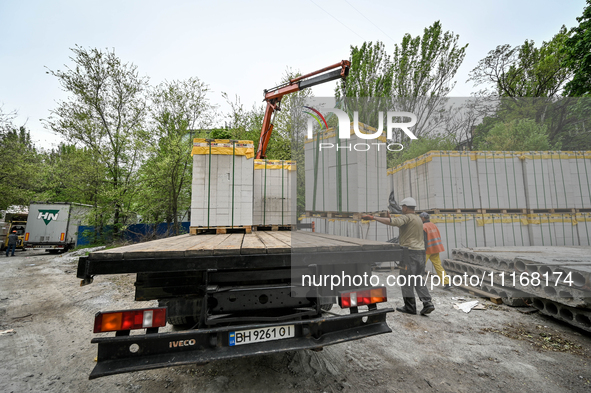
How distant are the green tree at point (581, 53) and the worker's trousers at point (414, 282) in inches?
541

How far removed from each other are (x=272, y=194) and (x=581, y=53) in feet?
52.3

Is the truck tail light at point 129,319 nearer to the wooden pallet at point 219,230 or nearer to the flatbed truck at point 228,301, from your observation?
the flatbed truck at point 228,301

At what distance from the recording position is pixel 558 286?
3.68m

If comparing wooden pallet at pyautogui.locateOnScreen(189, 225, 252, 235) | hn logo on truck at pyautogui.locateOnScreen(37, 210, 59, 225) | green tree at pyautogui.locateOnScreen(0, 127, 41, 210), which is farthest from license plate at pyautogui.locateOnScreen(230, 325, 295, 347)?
green tree at pyautogui.locateOnScreen(0, 127, 41, 210)

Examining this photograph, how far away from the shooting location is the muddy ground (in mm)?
2434

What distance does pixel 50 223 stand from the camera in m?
13.3

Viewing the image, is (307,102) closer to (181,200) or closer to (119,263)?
(181,200)

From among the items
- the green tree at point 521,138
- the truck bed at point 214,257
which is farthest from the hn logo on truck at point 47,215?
the green tree at point 521,138

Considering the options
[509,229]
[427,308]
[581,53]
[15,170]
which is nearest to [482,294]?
[427,308]

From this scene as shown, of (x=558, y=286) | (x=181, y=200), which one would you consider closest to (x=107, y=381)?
(x=558, y=286)

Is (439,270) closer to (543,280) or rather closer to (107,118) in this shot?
(543,280)

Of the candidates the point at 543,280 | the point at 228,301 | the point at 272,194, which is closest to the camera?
the point at 228,301

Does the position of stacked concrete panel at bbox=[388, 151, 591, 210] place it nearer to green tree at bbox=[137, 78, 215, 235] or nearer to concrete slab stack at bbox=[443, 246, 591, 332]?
concrete slab stack at bbox=[443, 246, 591, 332]

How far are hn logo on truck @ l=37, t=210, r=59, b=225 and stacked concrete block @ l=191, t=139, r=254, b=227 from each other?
14020 mm
